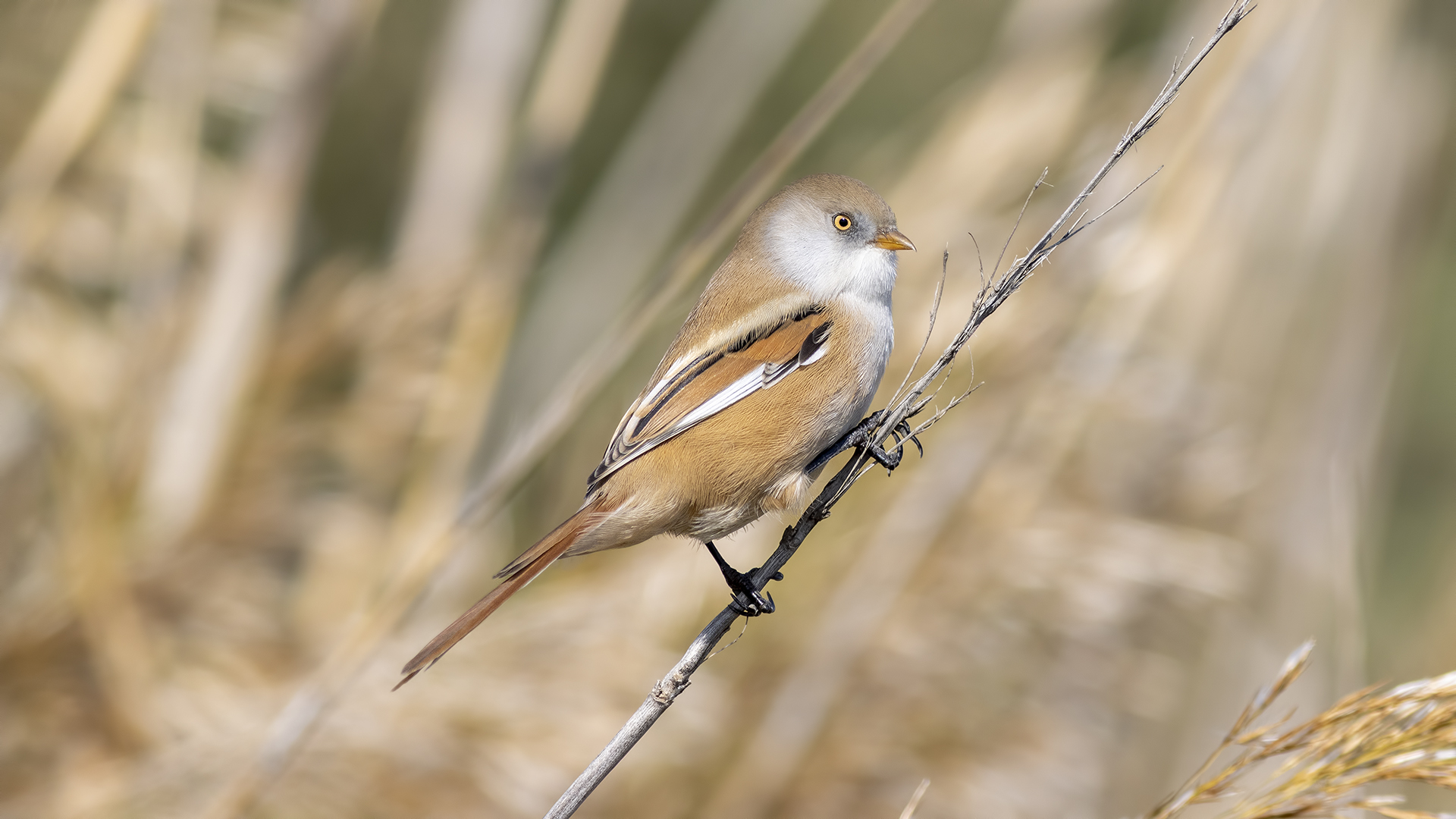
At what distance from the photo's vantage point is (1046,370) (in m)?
2.87

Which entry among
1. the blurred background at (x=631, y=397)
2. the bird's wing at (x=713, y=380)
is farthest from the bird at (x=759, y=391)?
the blurred background at (x=631, y=397)

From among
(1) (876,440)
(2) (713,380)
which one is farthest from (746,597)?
(2) (713,380)

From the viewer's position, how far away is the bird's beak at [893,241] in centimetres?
202

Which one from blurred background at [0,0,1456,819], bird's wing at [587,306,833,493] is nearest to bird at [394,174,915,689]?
bird's wing at [587,306,833,493]

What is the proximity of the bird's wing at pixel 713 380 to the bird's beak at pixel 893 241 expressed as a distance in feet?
0.73

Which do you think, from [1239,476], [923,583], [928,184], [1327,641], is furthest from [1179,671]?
[928,184]

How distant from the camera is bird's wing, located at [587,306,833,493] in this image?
5.99ft

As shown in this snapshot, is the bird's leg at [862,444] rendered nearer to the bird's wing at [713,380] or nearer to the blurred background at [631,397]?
the bird's wing at [713,380]

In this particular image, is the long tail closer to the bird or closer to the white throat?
the bird

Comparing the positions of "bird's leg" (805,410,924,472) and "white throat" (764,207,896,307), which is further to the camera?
"white throat" (764,207,896,307)

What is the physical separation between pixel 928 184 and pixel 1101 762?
5.68 ft

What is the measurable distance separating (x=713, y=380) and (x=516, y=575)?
0.60 meters

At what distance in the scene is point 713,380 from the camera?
6.20ft

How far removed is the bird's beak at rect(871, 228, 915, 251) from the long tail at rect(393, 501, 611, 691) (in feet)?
2.55
